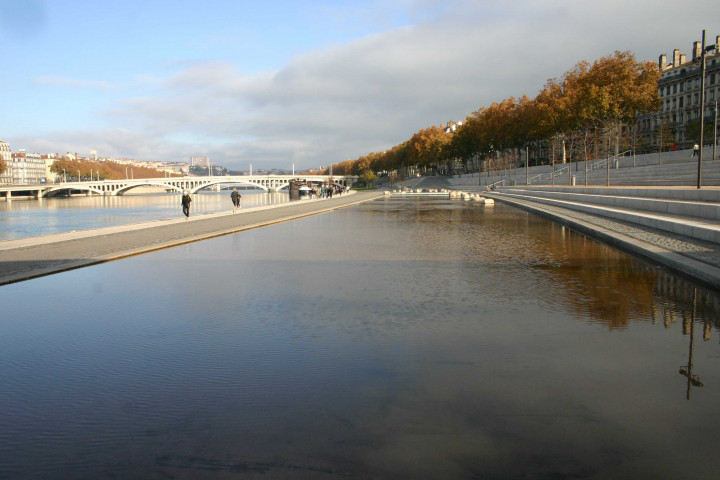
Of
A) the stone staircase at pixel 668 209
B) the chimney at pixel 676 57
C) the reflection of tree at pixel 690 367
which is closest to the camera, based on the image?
the reflection of tree at pixel 690 367

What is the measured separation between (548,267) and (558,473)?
9188 mm

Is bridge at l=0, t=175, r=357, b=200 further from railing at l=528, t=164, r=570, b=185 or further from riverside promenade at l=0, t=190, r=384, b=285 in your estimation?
riverside promenade at l=0, t=190, r=384, b=285

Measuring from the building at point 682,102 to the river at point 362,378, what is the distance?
274 feet

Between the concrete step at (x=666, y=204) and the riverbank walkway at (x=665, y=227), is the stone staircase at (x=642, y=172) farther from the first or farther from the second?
the riverbank walkway at (x=665, y=227)

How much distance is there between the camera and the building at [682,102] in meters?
85.2

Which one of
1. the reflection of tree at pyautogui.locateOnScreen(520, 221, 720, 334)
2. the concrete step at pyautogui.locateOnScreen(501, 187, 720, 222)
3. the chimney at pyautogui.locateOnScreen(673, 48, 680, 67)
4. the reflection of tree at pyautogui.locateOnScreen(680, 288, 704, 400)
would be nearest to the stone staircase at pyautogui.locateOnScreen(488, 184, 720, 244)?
the concrete step at pyautogui.locateOnScreen(501, 187, 720, 222)

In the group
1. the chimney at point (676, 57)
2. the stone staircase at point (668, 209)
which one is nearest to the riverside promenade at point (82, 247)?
the stone staircase at point (668, 209)

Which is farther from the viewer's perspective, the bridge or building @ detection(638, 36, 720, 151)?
the bridge

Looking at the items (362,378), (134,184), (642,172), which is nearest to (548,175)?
(642,172)

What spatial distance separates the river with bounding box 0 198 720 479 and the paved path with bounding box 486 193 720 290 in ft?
2.81

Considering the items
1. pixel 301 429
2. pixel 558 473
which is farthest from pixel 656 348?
pixel 301 429

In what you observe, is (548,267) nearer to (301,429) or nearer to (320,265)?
(320,265)

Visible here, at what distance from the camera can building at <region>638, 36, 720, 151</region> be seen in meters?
85.2

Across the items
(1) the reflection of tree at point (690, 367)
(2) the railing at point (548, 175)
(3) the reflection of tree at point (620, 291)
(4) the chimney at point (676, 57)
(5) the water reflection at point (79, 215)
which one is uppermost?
(4) the chimney at point (676, 57)
